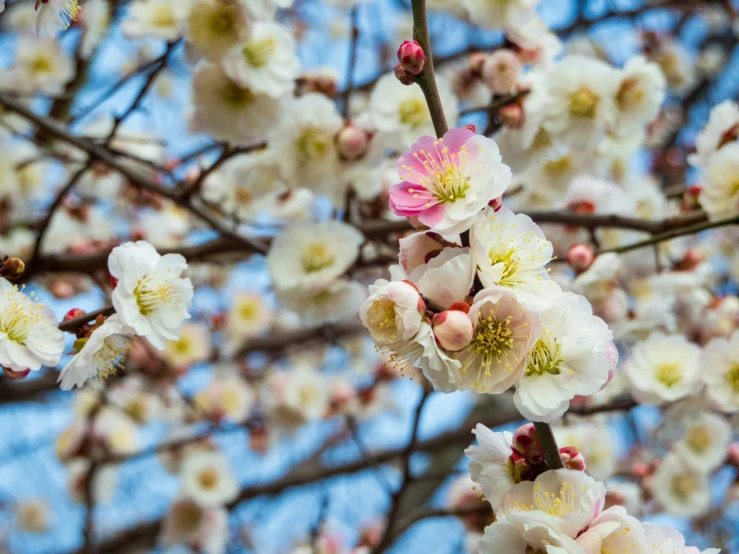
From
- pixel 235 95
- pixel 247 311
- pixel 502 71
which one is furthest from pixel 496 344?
pixel 247 311

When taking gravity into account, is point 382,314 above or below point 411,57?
below

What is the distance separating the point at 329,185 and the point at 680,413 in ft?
3.40

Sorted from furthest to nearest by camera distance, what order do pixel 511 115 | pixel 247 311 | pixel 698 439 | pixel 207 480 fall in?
pixel 247 311
pixel 207 480
pixel 698 439
pixel 511 115

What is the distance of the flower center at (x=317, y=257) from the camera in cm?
184

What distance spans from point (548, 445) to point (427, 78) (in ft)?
1.44

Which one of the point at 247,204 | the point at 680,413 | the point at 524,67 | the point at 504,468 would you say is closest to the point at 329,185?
the point at 524,67

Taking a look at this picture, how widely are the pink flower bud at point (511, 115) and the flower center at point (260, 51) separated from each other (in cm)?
59

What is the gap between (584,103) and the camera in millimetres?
1850

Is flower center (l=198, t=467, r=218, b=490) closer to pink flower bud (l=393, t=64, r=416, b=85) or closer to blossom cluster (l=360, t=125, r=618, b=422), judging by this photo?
blossom cluster (l=360, t=125, r=618, b=422)

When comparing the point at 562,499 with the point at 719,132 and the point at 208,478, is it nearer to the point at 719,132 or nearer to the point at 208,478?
the point at 719,132

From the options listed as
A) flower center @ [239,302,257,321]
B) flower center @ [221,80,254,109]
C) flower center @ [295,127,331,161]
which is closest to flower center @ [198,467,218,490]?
flower center @ [239,302,257,321]

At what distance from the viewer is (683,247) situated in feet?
9.36

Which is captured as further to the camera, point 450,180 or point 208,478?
point 208,478

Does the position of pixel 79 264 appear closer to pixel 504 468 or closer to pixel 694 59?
pixel 504 468
